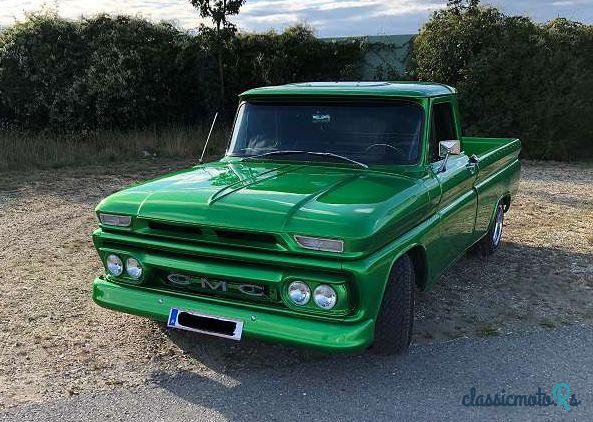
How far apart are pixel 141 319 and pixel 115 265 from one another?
0.85 meters

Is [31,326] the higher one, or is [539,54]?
[539,54]

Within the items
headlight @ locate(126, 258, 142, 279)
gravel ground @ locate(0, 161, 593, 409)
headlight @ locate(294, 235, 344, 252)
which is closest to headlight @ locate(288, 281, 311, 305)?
headlight @ locate(294, 235, 344, 252)

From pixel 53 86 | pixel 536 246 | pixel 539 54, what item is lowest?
pixel 536 246

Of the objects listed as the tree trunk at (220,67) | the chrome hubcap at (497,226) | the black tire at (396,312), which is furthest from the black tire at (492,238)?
the tree trunk at (220,67)

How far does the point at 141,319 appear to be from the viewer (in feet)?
15.2

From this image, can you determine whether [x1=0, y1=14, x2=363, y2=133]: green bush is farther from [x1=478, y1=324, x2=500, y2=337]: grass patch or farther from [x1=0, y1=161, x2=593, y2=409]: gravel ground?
[x1=478, y1=324, x2=500, y2=337]: grass patch

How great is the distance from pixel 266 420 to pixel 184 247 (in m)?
1.08

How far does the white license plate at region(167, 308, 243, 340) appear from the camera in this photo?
3486 mm

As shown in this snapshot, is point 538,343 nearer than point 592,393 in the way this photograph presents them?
No

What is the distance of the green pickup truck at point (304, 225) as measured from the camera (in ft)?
11.1

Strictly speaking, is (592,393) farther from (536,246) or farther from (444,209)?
(536,246)

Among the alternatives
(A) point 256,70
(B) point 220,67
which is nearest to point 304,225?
(B) point 220,67

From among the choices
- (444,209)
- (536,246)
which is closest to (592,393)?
(444,209)

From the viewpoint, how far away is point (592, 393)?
11.8 feet
